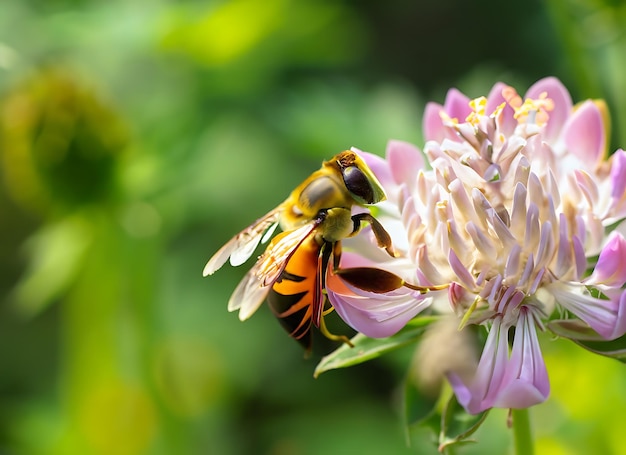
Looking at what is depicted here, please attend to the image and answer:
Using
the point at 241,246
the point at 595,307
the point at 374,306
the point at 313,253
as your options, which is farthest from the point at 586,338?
the point at 241,246

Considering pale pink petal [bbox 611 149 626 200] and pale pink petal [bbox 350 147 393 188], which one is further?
pale pink petal [bbox 350 147 393 188]

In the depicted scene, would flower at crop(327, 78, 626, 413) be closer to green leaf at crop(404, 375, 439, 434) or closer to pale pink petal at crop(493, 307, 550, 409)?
pale pink petal at crop(493, 307, 550, 409)

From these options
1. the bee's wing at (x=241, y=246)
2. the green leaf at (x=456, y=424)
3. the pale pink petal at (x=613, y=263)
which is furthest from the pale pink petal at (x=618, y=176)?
the bee's wing at (x=241, y=246)

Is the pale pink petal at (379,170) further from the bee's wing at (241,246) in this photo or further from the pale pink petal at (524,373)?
the pale pink petal at (524,373)

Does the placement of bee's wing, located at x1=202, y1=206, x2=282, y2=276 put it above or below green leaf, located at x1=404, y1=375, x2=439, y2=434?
above

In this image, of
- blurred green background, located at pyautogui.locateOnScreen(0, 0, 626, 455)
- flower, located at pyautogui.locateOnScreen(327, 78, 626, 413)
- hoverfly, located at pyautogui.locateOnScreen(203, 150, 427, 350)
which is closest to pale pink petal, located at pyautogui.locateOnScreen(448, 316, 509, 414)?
flower, located at pyautogui.locateOnScreen(327, 78, 626, 413)

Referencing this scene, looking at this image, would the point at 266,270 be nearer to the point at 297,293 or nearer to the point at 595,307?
the point at 297,293
